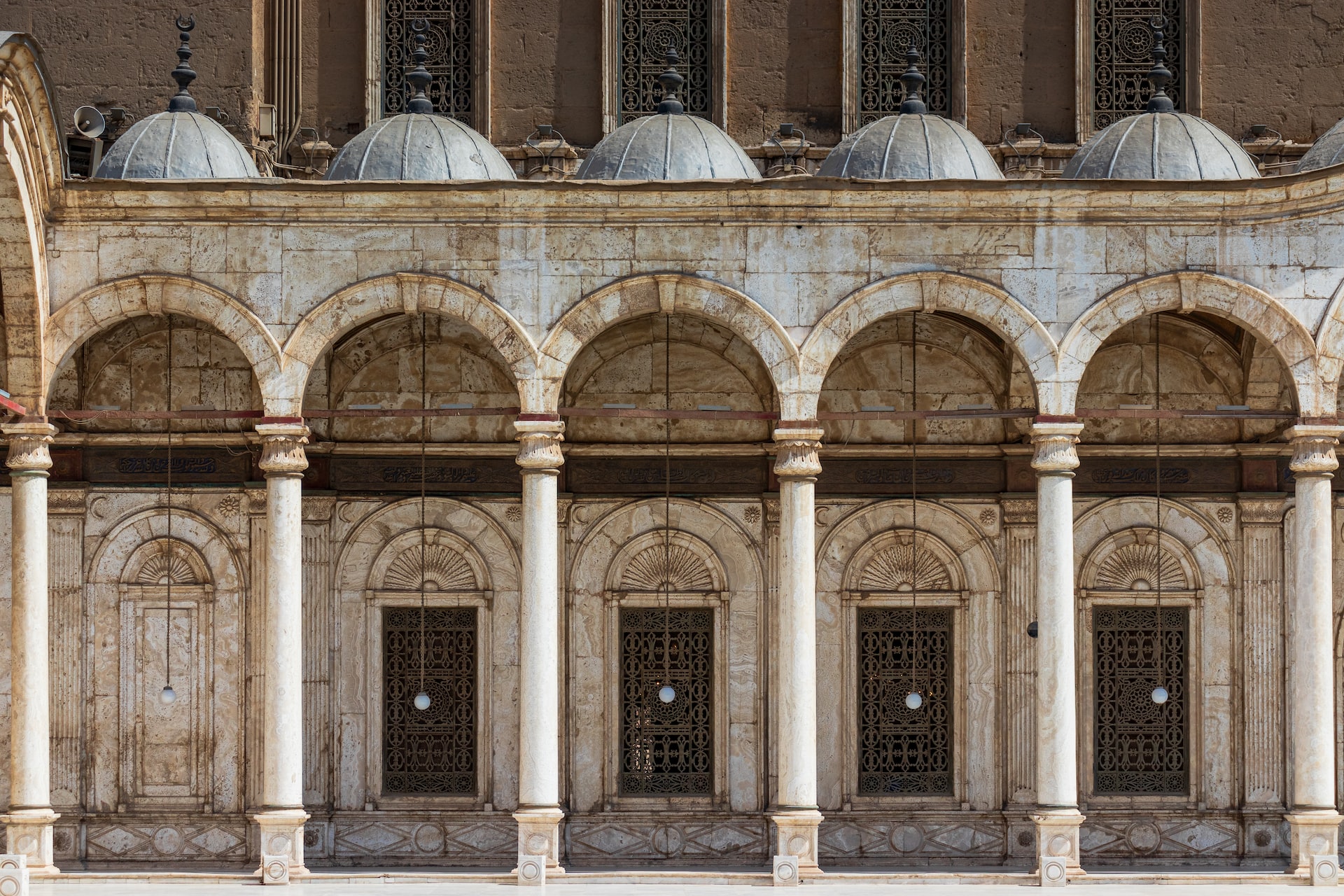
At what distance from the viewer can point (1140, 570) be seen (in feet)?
61.5

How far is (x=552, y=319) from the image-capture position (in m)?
16.2

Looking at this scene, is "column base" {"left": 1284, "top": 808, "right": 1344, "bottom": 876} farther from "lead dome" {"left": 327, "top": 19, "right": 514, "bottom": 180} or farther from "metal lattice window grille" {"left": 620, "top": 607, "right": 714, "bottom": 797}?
"lead dome" {"left": 327, "top": 19, "right": 514, "bottom": 180}

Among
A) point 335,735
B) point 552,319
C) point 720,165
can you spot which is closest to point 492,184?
point 552,319

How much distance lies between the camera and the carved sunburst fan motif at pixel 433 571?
18.7m

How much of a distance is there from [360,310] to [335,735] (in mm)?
4283

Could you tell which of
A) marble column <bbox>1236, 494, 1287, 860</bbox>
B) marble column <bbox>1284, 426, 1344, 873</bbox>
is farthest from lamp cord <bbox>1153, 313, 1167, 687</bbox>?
marble column <bbox>1284, 426, 1344, 873</bbox>

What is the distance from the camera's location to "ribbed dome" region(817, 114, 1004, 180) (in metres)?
17.2

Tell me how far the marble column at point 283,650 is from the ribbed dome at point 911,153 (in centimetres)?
502

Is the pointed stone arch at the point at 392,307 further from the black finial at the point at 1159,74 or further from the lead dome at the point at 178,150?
the black finial at the point at 1159,74

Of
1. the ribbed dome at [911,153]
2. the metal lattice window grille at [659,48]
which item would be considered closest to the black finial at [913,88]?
the ribbed dome at [911,153]

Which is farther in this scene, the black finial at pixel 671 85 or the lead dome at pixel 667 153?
the black finial at pixel 671 85

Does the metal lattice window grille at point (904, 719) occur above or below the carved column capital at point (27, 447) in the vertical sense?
below

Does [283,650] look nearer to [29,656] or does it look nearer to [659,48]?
[29,656]

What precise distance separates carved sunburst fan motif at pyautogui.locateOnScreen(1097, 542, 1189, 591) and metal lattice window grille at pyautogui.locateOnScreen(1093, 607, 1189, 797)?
208 millimetres
